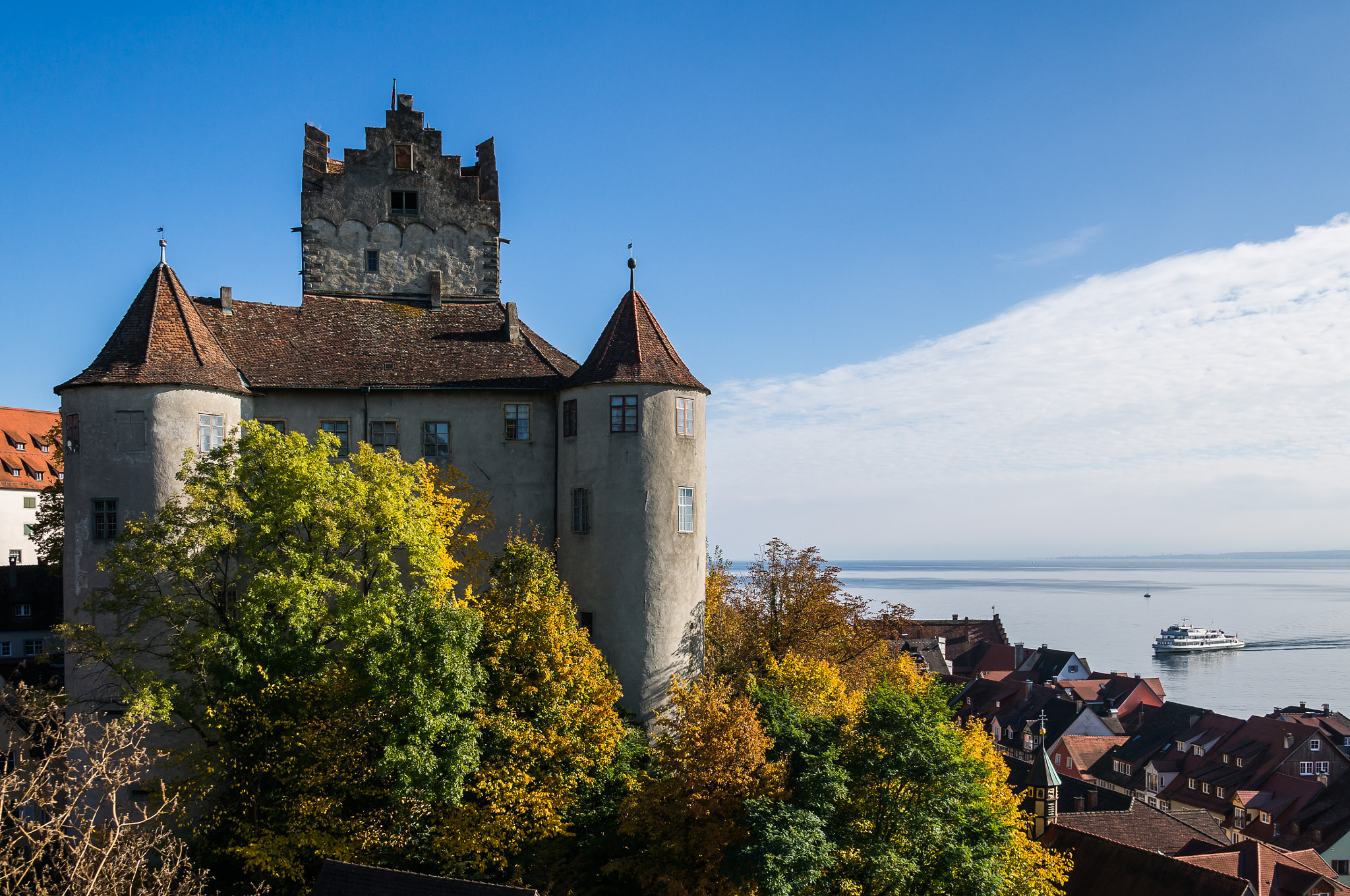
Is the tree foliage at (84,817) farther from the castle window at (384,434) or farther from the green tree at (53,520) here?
the castle window at (384,434)

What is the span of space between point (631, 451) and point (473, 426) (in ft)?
18.7

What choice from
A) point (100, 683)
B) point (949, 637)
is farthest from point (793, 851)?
point (949, 637)

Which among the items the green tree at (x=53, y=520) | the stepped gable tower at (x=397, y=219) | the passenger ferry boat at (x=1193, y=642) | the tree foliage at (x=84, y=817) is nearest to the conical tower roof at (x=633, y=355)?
the stepped gable tower at (x=397, y=219)

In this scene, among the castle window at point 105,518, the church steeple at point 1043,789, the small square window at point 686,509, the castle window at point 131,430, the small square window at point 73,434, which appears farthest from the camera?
the church steeple at point 1043,789

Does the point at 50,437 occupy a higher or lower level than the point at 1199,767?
higher

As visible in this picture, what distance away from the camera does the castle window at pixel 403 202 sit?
39938 mm

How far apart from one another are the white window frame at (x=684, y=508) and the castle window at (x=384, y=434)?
30.5 feet

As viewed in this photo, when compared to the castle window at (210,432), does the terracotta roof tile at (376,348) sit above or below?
above

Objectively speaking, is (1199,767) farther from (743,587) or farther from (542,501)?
(542,501)

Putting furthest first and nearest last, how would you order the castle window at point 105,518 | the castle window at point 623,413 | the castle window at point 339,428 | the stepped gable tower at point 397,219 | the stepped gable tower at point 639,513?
the stepped gable tower at point 397,219 → the castle window at point 339,428 → the castle window at point 623,413 → the stepped gable tower at point 639,513 → the castle window at point 105,518

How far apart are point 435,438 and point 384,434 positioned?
5.34ft

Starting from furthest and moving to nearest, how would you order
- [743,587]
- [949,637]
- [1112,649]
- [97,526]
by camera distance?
1. [1112,649]
2. [949,637]
3. [743,587]
4. [97,526]

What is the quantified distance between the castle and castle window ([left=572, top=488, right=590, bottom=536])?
49mm

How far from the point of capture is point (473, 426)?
3228 cm
